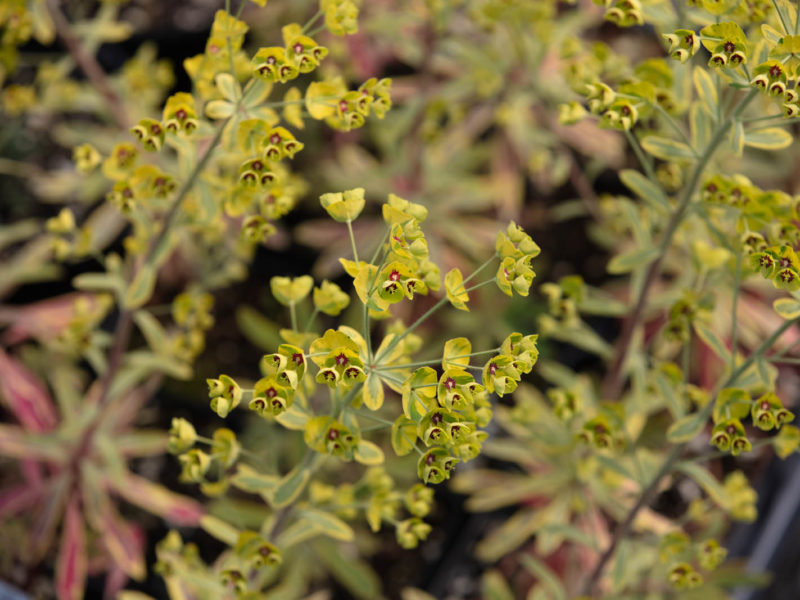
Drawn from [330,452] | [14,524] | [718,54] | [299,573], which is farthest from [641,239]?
[14,524]

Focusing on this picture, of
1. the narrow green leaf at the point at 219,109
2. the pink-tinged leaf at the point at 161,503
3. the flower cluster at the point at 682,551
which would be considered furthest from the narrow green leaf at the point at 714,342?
the pink-tinged leaf at the point at 161,503

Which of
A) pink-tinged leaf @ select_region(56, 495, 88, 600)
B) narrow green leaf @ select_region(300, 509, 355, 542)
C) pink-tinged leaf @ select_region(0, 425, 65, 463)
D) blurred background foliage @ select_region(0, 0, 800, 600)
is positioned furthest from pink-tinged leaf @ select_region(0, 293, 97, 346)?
narrow green leaf @ select_region(300, 509, 355, 542)

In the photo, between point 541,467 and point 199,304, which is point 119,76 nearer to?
point 199,304

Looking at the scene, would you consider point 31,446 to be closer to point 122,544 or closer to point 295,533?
point 122,544

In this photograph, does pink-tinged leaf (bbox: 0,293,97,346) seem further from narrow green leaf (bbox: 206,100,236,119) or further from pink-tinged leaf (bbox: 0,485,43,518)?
narrow green leaf (bbox: 206,100,236,119)

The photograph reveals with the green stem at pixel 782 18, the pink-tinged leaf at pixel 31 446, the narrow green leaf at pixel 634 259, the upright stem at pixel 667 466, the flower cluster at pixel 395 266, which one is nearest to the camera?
the flower cluster at pixel 395 266

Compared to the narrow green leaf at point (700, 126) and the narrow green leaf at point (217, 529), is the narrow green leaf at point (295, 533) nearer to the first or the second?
the narrow green leaf at point (217, 529)

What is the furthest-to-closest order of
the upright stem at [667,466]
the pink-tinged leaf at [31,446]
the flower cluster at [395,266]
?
1. the pink-tinged leaf at [31,446]
2. the upright stem at [667,466]
3. the flower cluster at [395,266]

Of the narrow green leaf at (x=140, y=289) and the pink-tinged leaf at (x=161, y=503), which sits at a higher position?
the narrow green leaf at (x=140, y=289)
